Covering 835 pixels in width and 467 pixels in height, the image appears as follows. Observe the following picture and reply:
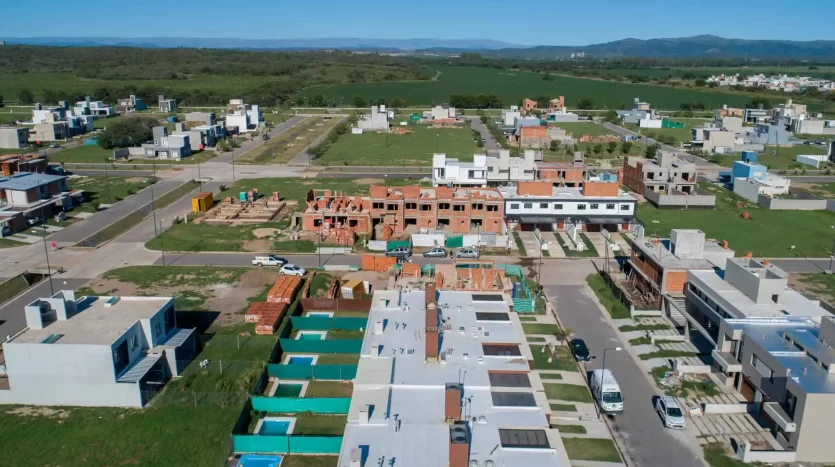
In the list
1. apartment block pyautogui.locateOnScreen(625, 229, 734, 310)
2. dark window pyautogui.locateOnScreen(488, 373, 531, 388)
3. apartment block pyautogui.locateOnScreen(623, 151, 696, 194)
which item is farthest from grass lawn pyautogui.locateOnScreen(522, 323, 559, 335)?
apartment block pyautogui.locateOnScreen(623, 151, 696, 194)

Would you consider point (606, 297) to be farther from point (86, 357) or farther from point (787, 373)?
point (86, 357)

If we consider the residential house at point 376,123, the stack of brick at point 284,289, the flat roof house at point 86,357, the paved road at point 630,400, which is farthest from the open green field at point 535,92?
the flat roof house at point 86,357

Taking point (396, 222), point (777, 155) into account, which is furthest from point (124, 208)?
point (777, 155)

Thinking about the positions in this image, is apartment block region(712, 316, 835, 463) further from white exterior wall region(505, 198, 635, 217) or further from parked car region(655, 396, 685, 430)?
white exterior wall region(505, 198, 635, 217)

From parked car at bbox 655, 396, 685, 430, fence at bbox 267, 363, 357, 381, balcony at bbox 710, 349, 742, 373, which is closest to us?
parked car at bbox 655, 396, 685, 430

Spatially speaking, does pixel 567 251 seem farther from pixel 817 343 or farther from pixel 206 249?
pixel 206 249
